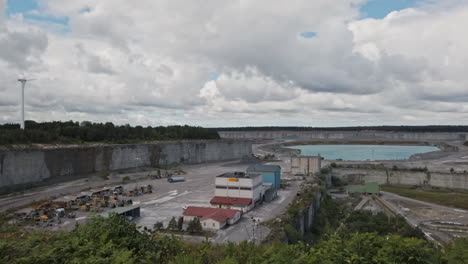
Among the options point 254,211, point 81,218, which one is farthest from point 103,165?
point 254,211

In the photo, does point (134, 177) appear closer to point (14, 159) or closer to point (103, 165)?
point (103, 165)

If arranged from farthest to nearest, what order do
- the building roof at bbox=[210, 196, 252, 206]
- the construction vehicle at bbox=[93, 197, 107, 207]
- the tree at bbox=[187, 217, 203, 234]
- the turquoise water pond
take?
the turquoise water pond, the construction vehicle at bbox=[93, 197, 107, 207], the building roof at bbox=[210, 196, 252, 206], the tree at bbox=[187, 217, 203, 234]

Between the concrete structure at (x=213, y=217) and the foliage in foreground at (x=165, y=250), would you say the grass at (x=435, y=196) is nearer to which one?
the concrete structure at (x=213, y=217)

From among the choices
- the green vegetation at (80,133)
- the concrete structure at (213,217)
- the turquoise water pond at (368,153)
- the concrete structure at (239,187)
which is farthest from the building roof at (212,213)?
the turquoise water pond at (368,153)

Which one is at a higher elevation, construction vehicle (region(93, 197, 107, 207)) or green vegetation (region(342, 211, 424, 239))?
construction vehicle (region(93, 197, 107, 207))

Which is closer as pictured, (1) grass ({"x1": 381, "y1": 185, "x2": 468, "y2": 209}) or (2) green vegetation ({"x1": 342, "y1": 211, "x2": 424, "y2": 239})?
(2) green vegetation ({"x1": 342, "y1": 211, "x2": 424, "y2": 239})

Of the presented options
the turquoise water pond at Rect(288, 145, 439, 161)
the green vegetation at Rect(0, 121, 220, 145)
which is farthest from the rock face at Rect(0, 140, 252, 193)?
the turquoise water pond at Rect(288, 145, 439, 161)

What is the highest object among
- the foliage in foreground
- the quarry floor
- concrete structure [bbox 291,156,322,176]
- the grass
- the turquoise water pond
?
the foliage in foreground

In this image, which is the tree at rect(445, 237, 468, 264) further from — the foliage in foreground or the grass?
the grass

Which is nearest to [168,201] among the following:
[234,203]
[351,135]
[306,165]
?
[234,203]
